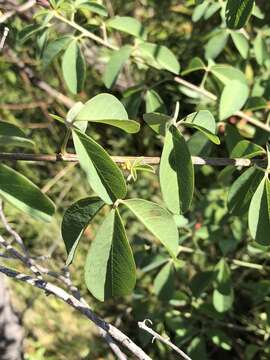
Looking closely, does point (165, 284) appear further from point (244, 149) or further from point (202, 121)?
point (202, 121)

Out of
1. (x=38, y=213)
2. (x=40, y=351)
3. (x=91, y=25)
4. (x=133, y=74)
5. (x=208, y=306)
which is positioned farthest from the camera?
(x=133, y=74)

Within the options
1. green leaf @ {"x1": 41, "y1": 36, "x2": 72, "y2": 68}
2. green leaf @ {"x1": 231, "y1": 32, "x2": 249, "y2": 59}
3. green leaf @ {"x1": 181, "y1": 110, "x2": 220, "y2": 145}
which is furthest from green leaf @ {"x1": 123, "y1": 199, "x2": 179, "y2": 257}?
green leaf @ {"x1": 231, "y1": 32, "x2": 249, "y2": 59}

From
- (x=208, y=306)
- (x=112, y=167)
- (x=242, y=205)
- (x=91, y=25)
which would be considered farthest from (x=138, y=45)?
(x=208, y=306)

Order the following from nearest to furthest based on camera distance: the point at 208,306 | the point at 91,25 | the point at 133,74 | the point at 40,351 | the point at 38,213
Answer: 1. the point at 38,213
2. the point at 91,25
3. the point at 208,306
4. the point at 40,351
5. the point at 133,74

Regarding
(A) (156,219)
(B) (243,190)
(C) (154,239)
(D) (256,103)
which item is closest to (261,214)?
(B) (243,190)

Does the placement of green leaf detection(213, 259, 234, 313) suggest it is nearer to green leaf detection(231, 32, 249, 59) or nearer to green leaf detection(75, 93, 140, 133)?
green leaf detection(231, 32, 249, 59)

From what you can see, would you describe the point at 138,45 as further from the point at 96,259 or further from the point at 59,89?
the point at 59,89
